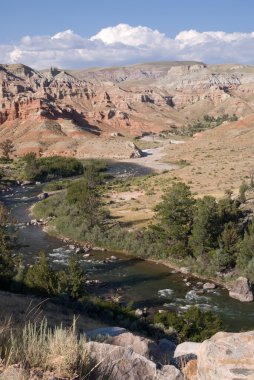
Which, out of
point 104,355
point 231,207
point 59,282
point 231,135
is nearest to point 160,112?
point 231,135

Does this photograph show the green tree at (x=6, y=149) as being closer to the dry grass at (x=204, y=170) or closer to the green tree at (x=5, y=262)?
the dry grass at (x=204, y=170)

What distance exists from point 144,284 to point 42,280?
9410 millimetres

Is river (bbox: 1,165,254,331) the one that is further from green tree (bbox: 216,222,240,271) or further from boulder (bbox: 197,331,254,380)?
boulder (bbox: 197,331,254,380)

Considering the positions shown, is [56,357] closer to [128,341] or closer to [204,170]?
[128,341]

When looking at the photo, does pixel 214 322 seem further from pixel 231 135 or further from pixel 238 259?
pixel 231 135

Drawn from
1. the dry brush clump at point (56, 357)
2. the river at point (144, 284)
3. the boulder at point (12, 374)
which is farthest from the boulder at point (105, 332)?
the river at point (144, 284)

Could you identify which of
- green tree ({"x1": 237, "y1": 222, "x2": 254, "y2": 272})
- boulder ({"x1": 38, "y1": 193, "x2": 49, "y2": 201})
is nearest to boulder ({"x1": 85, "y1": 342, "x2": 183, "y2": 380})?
green tree ({"x1": 237, "y1": 222, "x2": 254, "y2": 272})

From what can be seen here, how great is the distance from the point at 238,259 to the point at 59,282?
1395 centimetres

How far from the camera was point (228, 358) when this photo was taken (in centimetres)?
573

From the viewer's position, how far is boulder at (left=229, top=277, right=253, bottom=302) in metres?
28.0

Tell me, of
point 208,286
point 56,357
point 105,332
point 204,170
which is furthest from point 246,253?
point 204,170

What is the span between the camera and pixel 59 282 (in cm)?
2431

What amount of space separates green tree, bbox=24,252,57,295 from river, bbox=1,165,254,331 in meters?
5.81

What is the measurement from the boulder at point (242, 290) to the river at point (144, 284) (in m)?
0.38
